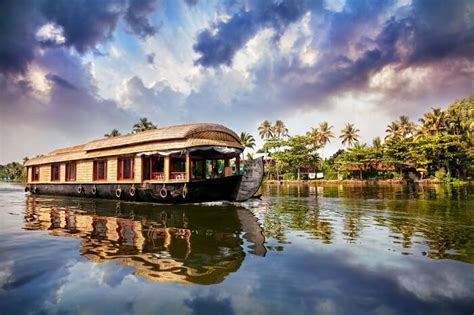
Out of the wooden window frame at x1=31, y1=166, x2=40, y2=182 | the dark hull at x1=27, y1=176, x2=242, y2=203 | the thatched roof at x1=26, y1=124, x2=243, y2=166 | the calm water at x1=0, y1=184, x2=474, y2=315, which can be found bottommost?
the calm water at x1=0, y1=184, x2=474, y2=315

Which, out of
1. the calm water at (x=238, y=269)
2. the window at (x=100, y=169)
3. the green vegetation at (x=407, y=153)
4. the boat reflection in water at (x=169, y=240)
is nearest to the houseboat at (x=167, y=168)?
the window at (x=100, y=169)

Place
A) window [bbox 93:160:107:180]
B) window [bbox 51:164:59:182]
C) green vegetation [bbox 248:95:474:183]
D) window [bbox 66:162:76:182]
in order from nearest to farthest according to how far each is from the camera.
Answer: window [bbox 93:160:107:180], window [bbox 66:162:76:182], window [bbox 51:164:59:182], green vegetation [bbox 248:95:474:183]

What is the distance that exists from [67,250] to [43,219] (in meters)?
5.03

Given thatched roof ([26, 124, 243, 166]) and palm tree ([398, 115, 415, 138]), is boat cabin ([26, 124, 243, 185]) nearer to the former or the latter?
thatched roof ([26, 124, 243, 166])

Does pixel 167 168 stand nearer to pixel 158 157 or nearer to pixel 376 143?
pixel 158 157

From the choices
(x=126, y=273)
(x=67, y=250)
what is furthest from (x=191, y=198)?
(x=126, y=273)

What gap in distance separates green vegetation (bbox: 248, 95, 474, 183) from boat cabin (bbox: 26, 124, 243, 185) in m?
32.0

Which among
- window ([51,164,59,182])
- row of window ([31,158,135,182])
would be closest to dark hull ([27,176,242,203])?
row of window ([31,158,135,182])

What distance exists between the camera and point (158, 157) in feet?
47.2

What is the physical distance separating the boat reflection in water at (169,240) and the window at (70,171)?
858 centimetres

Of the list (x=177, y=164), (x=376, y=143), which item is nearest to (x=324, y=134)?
(x=376, y=143)

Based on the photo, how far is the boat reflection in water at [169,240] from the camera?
440cm

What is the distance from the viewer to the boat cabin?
41.0ft

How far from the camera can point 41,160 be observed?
21141 mm
